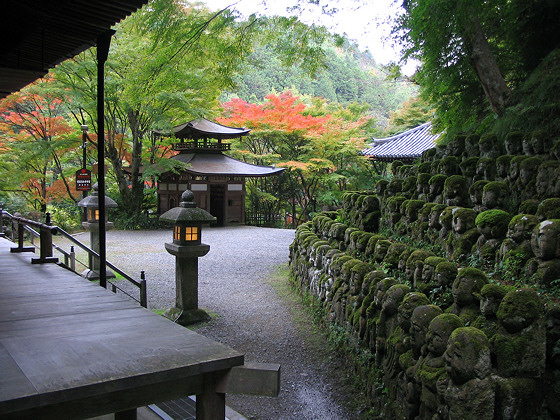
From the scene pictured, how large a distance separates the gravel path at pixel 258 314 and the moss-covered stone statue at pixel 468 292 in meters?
1.71

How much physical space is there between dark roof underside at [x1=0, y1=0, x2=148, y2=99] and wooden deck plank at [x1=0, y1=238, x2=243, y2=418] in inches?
98.4

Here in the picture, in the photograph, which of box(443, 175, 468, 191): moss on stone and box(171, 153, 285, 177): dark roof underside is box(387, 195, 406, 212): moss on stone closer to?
box(443, 175, 468, 191): moss on stone

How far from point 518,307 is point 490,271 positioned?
1.51 m

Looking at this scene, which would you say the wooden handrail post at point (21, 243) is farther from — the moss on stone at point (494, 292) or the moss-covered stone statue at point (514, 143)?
the moss-covered stone statue at point (514, 143)

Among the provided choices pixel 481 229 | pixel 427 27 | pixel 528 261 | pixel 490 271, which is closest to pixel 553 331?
pixel 528 261

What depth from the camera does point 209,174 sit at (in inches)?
774

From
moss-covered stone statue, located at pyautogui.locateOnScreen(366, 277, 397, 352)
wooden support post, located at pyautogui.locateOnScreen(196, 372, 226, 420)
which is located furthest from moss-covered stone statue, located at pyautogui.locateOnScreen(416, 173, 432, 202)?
wooden support post, located at pyautogui.locateOnScreen(196, 372, 226, 420)

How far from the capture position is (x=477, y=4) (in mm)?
6070

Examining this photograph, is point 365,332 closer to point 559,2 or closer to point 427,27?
point 427,27

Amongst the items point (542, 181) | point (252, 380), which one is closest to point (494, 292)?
point (252, 380)

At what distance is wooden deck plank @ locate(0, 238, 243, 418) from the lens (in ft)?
7.27

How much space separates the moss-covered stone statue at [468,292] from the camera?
3.46 metres

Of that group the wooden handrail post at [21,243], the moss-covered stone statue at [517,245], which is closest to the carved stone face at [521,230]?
the moss-covered stone statue at [517,245]

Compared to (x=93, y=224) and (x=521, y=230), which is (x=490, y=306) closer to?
(x=521, y=230)
